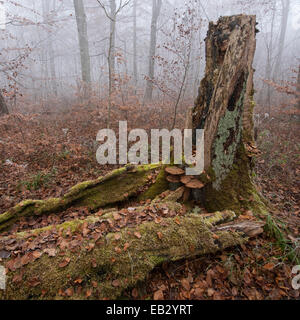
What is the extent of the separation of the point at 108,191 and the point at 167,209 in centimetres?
148

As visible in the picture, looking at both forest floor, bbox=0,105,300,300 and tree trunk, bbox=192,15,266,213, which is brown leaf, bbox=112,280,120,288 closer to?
forest floor, bbox=0,105,300,300

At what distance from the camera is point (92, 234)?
2701 millimetres

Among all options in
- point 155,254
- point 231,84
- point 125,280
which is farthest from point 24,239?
point 231,84

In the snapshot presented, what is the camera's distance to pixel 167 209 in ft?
10.6

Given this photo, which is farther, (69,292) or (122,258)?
(122,258)

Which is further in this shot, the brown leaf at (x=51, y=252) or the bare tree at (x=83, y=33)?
the bare tree at (x=83, y=33)

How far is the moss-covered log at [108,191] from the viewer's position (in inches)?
156

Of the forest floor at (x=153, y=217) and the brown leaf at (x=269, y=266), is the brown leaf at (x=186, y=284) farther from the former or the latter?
the brown leaf at (x=269, y=266)

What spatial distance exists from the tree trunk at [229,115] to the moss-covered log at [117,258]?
683 mm

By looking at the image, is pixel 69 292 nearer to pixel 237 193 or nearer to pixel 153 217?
pixel 153 217

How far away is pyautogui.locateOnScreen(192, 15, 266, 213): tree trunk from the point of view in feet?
10.0

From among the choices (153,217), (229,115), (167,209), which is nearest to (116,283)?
(153,217)

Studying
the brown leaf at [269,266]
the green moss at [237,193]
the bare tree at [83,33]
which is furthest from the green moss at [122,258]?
the bare tree at [83,33]

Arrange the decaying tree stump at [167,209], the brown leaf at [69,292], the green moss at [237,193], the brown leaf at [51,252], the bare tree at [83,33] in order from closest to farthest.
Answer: the brown leaf at [69,292]
the decaying tree stump at [167,209]
the brown leaf at [51,252]
the green moss at [237,193]
the bare tree at [83,33]
